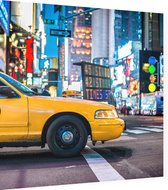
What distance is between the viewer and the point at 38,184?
14.8 feet

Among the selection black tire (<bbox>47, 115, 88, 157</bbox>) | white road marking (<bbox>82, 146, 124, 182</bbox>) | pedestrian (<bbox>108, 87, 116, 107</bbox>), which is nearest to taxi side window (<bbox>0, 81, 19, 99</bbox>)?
black tire (<bbox>47, 115, 88, 157</bbox>)

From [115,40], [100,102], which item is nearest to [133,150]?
[100,102]

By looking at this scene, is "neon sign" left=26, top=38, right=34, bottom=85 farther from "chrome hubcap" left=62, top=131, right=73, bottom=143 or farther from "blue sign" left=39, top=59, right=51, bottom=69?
"chrome hubcap" left=62, top=131, right=73, bottom=143

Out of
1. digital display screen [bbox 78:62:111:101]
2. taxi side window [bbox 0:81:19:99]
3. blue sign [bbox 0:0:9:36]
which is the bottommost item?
taxi side window [bbox 0:81:19:99]

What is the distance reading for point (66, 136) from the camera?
4.72 meters

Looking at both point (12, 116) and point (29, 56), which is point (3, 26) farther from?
point (12, 116)

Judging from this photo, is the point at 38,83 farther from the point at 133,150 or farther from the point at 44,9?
the point at 133,150

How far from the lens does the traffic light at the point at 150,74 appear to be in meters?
6.94

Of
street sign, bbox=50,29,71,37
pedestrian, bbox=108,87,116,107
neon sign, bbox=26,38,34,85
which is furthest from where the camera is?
street sign, bbox=50,29,71,37

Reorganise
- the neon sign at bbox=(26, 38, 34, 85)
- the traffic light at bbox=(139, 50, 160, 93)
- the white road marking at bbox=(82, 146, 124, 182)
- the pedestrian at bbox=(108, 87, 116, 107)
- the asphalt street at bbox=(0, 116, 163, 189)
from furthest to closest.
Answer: the traffic light at bbox=(139, 50, 160, 93) < the pedestrian at bbox=(108, 87, 116, 107) < the neon sign at bbox=(26, 38, 34, 85) < the white road marking at bbox=(82, 146, 124, 182) < the asphalt street at bbox=(0, 116, 163, 189)

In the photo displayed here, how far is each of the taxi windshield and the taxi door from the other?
13 cm

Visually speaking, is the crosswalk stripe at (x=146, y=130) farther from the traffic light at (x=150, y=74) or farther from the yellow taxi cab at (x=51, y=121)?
the yellow taxi cab at (x=51, y=121)

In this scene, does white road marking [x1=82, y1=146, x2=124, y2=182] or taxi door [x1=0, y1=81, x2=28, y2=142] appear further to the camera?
white road marking [x1=82, y1=146, x2=124, y2=182]

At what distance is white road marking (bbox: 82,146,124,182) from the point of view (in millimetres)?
4793
